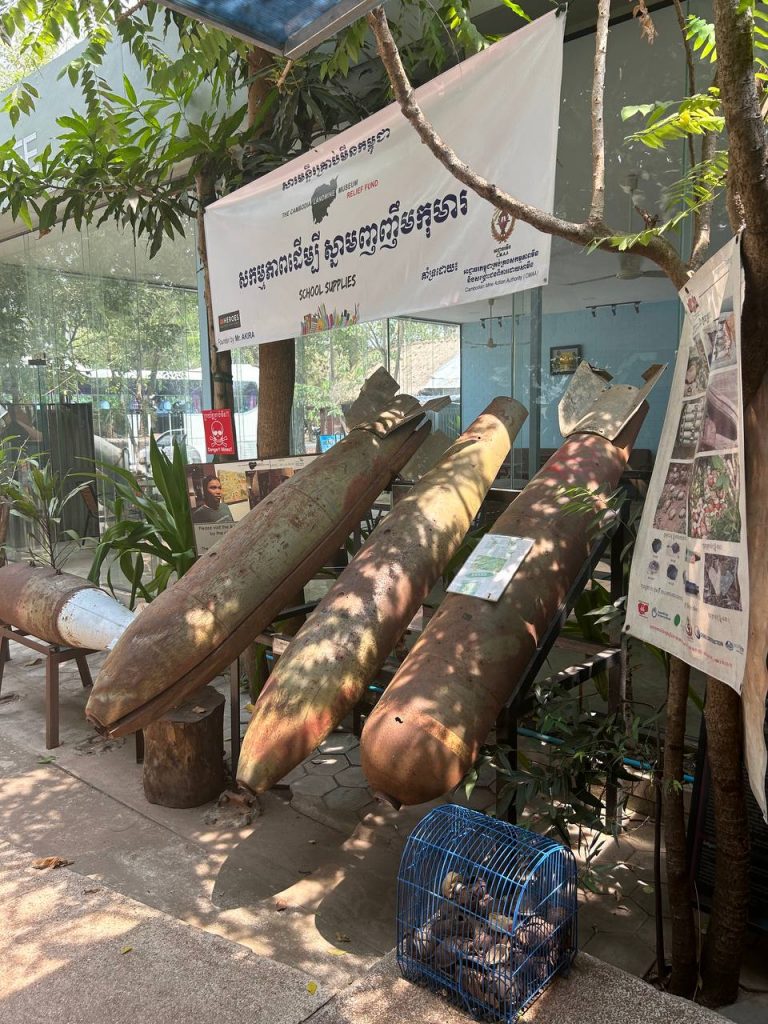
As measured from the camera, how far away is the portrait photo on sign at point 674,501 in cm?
155

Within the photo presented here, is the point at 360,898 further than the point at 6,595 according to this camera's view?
No

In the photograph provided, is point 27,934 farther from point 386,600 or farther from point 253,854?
point 386,600

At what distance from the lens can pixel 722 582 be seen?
1.33m

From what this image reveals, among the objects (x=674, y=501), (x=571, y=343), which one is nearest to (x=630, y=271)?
(x=571, y=343)

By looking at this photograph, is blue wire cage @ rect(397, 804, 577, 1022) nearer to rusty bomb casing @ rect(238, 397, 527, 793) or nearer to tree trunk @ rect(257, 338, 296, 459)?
rusty bomb casing @ rect(238, 397, 527, 793)

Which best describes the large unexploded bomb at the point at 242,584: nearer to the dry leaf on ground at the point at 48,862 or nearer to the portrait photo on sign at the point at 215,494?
the dry leaf on ground at the point at 48,862

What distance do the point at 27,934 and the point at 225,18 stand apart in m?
2.63

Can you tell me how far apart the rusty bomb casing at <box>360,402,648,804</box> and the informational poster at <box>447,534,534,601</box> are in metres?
0.03

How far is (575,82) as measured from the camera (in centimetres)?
366

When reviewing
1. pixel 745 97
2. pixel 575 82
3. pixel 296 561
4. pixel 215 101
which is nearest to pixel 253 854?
pixel 296 561

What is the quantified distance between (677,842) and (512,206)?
63.0 inches

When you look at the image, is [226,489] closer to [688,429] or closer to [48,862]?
[48,862]

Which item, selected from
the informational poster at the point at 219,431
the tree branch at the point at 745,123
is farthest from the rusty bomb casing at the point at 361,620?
the informational poster at the point at 219,431

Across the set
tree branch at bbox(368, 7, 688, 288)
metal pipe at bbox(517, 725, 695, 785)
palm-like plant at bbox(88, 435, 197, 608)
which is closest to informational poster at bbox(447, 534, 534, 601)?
metal pipe at bbox(517, 725, 695, 785)
